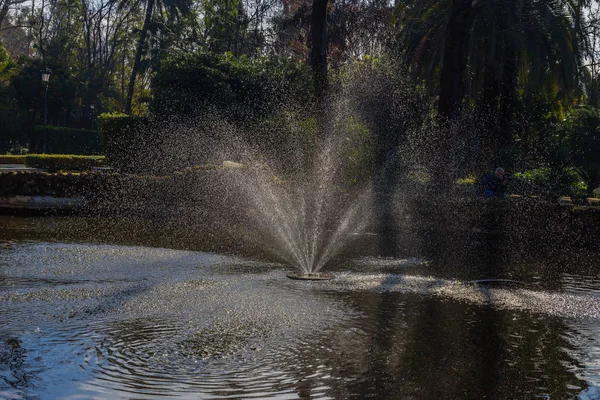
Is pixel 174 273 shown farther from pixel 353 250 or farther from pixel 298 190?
pixel 298 190

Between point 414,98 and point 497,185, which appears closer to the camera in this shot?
point 497,185

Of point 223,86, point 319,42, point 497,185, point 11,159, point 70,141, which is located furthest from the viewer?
point 70,141

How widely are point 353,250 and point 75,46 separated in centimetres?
4994

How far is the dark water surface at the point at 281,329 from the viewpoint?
4000 mm

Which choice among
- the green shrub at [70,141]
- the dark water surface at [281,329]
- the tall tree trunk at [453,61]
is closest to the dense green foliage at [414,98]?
the tall tree trunk at [453,61]

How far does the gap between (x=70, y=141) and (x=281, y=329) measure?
41.0 metres

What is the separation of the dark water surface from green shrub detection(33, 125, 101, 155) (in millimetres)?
35894

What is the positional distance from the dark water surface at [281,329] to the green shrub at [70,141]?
118 feet

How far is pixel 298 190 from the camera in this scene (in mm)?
14516

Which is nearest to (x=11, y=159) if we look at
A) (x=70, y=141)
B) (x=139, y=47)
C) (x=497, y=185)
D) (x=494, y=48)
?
(x=70, y=141)

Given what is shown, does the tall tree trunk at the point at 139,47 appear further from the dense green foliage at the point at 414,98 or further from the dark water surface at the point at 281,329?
the dark water surface at the point at 281,329

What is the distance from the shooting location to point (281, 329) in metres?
5.25

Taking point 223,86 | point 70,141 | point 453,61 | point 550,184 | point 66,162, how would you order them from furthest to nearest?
point 70,141 < point 66,162 < point 223,86 < point 453,61 < point 550,184

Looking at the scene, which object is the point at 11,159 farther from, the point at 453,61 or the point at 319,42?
the point at 453,61
